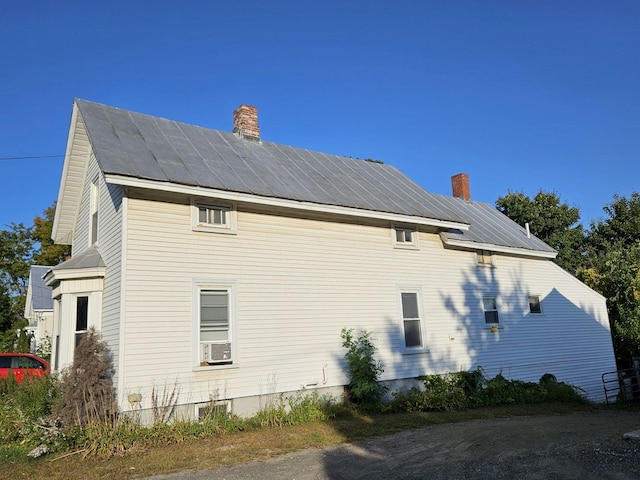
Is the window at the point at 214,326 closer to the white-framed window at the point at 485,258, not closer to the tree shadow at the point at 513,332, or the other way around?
the tree shadow at the point at 513,332

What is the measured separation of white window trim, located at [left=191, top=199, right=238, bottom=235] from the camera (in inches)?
511

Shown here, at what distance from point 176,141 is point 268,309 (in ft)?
17.9

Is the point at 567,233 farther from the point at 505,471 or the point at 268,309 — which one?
the point at 505,471

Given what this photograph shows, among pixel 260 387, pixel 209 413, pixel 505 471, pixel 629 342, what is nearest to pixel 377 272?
pixel 260 387

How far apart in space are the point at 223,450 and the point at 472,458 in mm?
4508

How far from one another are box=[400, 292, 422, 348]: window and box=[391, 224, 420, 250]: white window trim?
4.78 feet

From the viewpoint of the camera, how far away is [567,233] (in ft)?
122

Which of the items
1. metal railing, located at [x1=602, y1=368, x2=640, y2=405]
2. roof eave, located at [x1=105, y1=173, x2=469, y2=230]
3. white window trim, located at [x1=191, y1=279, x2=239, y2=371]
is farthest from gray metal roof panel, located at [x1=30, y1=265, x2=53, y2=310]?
metal railing, located at [x1=602, y1=368, x2=640, y2=405]

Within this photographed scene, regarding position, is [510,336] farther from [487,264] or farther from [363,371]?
[363,371]

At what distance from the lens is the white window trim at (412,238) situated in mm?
16745

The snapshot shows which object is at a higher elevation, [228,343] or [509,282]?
[509,282]

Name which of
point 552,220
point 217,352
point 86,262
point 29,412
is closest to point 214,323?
point 217,352

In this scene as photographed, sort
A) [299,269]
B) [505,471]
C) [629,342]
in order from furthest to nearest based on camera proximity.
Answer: [629,342], [299,269], [505,471]

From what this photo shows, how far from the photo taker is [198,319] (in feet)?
41.3
